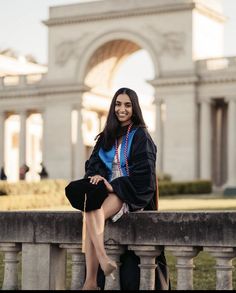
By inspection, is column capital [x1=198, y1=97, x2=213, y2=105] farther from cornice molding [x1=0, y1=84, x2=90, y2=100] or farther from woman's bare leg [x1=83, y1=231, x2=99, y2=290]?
woman's bare leg [x1=83, y1=231, x2=99, y2=290]

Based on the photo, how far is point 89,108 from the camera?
197 feet

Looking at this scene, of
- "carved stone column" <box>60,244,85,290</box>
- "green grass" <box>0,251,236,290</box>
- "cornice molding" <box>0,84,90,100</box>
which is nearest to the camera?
"carved stone column" <box>60,244,85,290</box>

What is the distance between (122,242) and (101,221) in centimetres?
50

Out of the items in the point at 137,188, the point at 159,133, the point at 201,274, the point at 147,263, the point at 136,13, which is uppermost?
the point at 136,13

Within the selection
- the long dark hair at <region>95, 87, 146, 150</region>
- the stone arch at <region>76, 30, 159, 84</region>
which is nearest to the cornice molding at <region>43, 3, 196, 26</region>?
the stone arch at <region>76, 30, 159, 84</region>

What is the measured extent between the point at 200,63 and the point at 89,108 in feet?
33.8

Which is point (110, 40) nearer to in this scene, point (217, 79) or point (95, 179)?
point (217, 79)

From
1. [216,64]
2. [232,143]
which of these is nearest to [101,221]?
[232,143]

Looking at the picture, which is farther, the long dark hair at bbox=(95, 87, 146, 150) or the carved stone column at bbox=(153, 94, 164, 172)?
the carved stone column at bbox=(153, 94, 164, 172)

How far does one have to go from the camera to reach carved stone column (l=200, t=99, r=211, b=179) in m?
54.1

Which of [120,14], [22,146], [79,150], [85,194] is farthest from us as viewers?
[22,146]

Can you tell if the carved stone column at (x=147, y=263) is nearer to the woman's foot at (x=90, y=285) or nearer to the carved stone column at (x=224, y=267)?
the woman's foot at (x=90, y=285)

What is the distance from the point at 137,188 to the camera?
8.11 meters

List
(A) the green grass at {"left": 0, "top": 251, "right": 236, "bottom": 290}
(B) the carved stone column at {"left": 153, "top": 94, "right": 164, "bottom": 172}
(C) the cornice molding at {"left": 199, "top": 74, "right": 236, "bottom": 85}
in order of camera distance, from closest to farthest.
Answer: (A) the green grass at {"left": 0, "top": 251, "right": 236, "bottom": 290} < (C) the cornice molding at {"left": 199, "top": 74, "right": 236, "bottom": 85} < (B) the carved stone column at {"left": 153, "top": 94, "right": 164, "bottom": 172}
